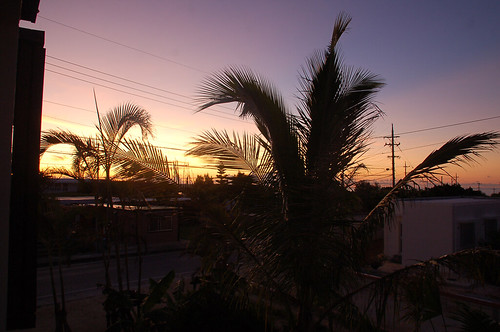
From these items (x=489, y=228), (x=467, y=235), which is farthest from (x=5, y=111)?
(x=489, y=228)

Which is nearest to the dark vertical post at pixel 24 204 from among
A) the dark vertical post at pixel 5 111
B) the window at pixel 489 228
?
the dark vertical post at pixel 5 111

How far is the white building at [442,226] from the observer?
12641mm

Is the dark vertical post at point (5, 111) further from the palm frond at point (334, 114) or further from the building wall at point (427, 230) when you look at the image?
the building wall at point (427, 230)

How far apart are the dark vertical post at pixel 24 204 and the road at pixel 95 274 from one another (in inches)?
316

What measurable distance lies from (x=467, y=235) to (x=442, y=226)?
1.27 m

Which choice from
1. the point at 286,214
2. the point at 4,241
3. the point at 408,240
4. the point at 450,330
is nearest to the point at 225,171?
the point at 286,214

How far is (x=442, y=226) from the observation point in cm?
1278

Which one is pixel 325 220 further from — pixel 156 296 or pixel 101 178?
pixel 101 178

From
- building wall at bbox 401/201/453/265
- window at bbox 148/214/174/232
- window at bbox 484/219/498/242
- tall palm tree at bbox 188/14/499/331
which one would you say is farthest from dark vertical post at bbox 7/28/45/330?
window at bbox 148/214/174/232

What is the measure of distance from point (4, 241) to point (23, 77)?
980 mm

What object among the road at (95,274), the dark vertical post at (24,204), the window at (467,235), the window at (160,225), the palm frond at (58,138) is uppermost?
the palm frond at (58,138)

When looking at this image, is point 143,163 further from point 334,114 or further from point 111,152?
point 334,114

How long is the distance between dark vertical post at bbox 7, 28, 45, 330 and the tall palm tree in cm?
213

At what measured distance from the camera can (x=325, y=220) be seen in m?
3.76
